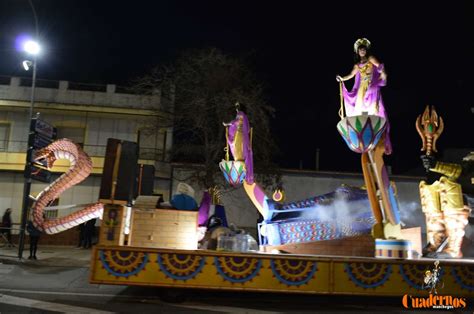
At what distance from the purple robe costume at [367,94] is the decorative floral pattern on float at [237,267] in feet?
11.8

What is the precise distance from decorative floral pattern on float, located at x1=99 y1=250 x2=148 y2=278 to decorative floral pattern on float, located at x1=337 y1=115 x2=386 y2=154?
4.34m

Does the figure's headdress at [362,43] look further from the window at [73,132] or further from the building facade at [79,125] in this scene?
the window at [73,132]

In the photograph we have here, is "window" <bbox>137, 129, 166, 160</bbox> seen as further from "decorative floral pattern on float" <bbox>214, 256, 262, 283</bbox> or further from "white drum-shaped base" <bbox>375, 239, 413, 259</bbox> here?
"white drum-shaped base" <bbox>375, 239, 413, 259</bbox>

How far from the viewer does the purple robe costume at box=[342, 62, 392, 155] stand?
26.8ft

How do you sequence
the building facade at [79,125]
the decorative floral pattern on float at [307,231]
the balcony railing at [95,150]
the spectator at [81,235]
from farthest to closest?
the balcony railing at [95,150], the building facade at [79,125], the spectator at [81,235], the decorative floral pattern on float at [307,231]

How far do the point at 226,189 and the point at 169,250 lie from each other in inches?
466

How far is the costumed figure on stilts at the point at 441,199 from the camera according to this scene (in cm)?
902

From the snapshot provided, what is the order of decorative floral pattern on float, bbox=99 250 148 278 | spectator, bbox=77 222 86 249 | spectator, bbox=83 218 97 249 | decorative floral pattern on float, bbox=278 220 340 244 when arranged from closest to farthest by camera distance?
decorative floral pattern on float, bbox=99 250 148 278
decorative floral pattern on float, bbox=278 220 340 244
spectator, bbox=83 218 97 249
spectator, bbox=77 222 86 249

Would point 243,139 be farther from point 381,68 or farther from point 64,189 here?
point 64,189

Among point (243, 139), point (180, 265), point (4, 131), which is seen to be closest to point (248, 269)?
point (180, 265)

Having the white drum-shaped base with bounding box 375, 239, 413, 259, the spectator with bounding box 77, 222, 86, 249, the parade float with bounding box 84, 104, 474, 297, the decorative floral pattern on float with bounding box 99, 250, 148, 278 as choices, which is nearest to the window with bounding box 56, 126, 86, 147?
the spectator with bounding box 77, 222, 86, 249

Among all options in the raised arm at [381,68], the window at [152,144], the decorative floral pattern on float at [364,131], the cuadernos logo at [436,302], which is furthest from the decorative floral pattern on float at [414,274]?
the window at [152,144]

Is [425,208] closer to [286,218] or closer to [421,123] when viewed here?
[421,123]

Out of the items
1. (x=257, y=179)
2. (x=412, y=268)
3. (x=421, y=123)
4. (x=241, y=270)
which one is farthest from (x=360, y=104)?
(x=257, y=179)
